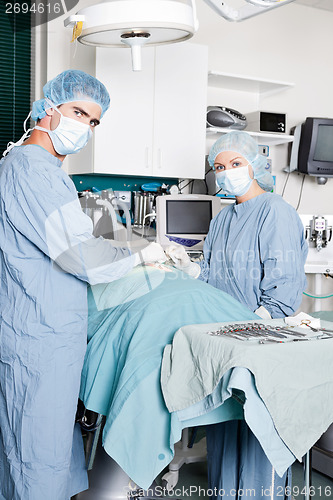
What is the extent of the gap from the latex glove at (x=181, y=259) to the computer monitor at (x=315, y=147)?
1.91 meters

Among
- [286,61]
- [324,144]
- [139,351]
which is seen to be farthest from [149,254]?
[286,61]

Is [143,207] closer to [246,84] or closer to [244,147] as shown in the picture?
[246,84]

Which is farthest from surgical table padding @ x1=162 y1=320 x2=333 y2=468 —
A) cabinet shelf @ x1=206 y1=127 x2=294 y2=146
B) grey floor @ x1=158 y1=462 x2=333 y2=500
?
cabinet shelf @ x1=206 y1=127 x2=294 y2=146

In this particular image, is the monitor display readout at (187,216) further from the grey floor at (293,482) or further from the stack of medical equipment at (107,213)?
the grey floor at (293,482)

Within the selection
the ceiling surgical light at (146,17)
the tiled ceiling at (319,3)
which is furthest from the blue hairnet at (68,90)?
the tiled ceiling at (319,3)

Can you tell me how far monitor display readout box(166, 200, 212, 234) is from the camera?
333 centimetres

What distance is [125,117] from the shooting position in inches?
125

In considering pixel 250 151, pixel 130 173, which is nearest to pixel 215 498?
pixel 250 151

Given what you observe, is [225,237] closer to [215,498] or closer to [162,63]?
[215,498]

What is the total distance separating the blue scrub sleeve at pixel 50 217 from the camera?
4.96 ft

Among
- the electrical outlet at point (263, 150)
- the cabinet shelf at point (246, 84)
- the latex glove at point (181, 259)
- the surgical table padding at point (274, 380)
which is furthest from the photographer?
the electrical outlet at point (263, 150)

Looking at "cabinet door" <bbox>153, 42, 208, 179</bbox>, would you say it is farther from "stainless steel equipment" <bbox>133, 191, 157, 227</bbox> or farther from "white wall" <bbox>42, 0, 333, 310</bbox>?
"white wall" <bbox>42, 0, 333, 310</bbox>

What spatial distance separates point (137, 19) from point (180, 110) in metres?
1.28

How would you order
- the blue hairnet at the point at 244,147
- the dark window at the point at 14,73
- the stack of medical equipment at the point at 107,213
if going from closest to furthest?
the blue hairnet at the point at 244,147 → the stack of medical equipment at the point at 107,213 → the dark window at the point at 14,73
